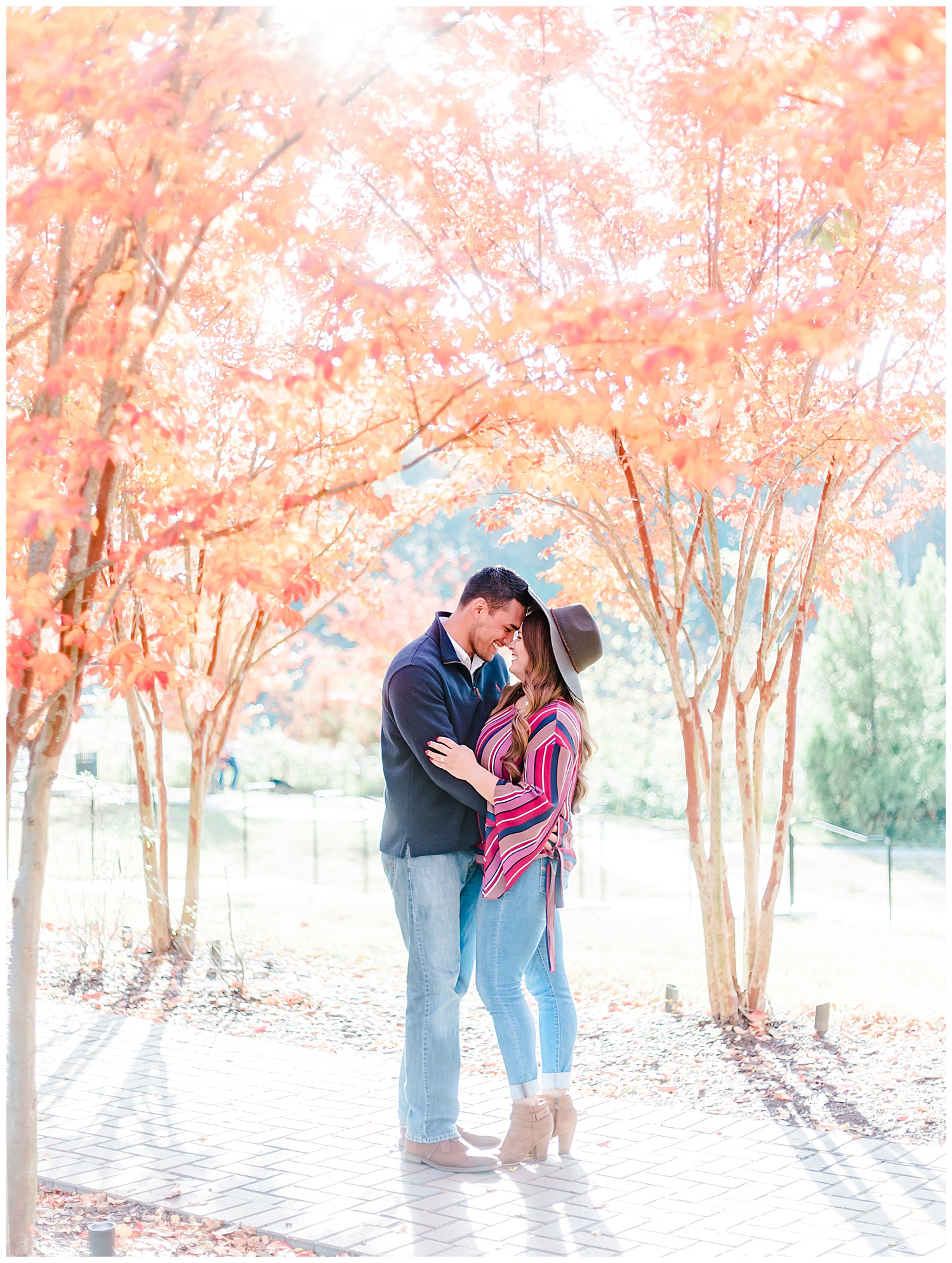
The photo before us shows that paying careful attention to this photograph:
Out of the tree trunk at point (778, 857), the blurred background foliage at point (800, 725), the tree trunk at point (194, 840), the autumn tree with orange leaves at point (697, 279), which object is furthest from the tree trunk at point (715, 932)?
the blurred background foliage at point (800, 725)

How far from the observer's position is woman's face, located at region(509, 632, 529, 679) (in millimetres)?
3777

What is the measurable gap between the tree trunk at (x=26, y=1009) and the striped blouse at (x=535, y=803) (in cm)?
130

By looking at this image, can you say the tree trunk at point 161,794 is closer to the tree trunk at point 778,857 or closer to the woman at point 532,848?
the tree trunk at point 778,857

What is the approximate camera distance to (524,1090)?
12.1 feet

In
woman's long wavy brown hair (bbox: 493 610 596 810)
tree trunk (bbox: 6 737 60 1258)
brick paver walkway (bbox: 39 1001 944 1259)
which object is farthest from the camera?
woman's long wavy brown hair (bbox: 493 610 596 810)

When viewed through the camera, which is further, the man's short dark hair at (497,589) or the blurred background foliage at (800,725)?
the blurred background foliage at (800,725)

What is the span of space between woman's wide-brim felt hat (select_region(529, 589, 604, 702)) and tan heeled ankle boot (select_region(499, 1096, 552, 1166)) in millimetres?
1249

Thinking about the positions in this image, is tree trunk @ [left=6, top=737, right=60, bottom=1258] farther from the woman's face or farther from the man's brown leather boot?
the woman's face

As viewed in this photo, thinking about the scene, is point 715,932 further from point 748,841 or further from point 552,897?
point 552,897

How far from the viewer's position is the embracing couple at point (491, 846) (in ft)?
12.0

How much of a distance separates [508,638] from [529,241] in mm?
2365

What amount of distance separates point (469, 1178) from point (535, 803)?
1137mm

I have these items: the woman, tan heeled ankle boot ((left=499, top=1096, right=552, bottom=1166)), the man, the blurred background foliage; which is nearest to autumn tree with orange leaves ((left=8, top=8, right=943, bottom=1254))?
the man

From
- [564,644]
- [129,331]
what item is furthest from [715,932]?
[129,331]
